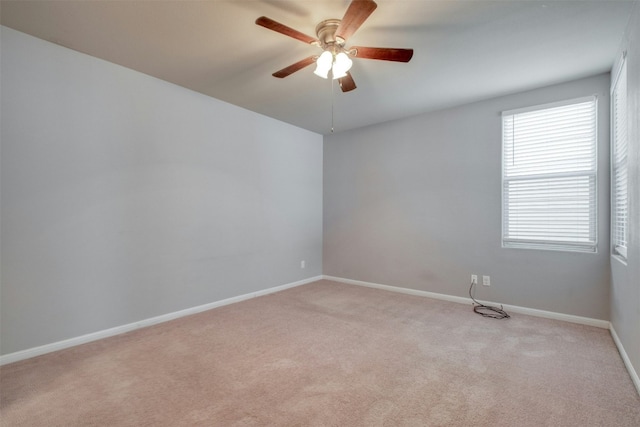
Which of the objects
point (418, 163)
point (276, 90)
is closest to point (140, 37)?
point (276, 90)

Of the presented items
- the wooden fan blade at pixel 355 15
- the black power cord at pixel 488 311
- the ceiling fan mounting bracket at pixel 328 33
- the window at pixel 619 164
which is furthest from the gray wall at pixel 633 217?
the ceiling fan mounting bracket at pixel 328 33

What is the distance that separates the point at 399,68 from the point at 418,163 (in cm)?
174

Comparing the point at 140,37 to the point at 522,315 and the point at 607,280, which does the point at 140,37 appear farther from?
the point at 607,280

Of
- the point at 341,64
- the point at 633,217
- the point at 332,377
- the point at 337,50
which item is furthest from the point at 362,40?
the point at 332,377

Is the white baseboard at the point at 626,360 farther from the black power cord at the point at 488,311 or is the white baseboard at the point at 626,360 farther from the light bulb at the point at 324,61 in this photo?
the light bulb at the point at 324,61

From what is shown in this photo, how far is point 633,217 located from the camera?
2127mm

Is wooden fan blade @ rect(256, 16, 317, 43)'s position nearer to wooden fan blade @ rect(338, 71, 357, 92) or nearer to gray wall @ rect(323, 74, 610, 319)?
wooden fan blade @ rect(338, 71, 357, 92)

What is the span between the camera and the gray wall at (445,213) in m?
3.23

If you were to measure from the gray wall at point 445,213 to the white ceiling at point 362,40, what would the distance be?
521 mm

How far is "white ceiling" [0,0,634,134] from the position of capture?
2.14m

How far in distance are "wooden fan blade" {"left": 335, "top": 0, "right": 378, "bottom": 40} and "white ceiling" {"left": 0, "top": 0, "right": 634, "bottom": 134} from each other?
25 centimetres

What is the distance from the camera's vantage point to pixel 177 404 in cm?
186

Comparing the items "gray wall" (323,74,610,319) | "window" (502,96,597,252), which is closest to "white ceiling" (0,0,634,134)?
"window" (502,96,597,252)

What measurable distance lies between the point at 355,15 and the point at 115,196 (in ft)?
8.94
